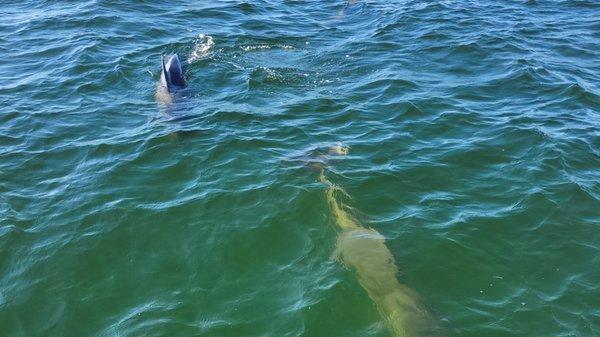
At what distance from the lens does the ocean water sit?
275 inches

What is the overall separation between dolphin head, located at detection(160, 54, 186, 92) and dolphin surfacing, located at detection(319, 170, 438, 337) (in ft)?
17.9

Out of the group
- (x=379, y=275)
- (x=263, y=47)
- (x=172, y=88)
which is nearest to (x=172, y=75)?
(x=172, y=88)

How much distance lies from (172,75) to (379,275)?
24.3 feet

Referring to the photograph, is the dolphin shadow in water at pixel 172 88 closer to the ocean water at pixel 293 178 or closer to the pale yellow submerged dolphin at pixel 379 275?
the ocean water at pixel 293 178

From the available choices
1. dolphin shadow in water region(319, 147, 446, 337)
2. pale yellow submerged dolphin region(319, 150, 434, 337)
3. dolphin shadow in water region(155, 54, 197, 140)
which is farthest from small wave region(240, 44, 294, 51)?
pale yellow submerged dolphin region(319, 150, 434, 337)

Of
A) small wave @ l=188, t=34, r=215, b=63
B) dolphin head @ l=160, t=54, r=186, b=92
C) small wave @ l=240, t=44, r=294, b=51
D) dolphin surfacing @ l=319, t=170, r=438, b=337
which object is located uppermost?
dolphin head @ l=160, t=54, r=186, b=92

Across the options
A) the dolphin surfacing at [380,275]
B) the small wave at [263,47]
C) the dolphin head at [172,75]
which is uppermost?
the dolphin head at [172,75]

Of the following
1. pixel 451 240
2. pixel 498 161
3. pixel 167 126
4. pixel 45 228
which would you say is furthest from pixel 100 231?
pixel 498 161

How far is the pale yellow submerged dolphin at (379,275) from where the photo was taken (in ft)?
21.5

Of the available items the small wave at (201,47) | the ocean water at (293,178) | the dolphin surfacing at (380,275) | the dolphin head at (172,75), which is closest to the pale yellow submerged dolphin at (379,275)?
the dolphin surfacing at (380,275)

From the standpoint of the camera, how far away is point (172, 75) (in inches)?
487

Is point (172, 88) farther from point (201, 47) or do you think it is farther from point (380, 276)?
point (380, 276)

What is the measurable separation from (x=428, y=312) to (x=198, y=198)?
419 cm

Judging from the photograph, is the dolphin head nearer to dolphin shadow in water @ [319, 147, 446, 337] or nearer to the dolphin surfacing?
dolphin shadow in water @ [319, 147, 446, 337]
